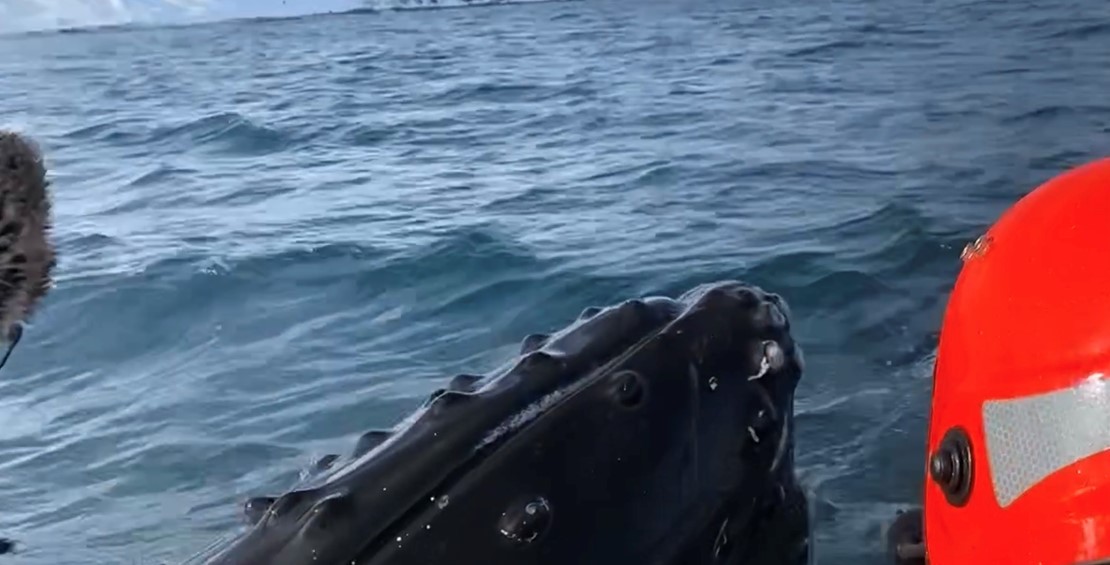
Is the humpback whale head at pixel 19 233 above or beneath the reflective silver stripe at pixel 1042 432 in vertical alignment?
above

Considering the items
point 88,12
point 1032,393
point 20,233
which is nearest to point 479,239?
point 20,233

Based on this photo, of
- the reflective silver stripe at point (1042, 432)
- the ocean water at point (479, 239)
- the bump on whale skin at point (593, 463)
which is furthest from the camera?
the ocean water at point (479, 239)

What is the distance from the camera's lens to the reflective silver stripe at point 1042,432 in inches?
102

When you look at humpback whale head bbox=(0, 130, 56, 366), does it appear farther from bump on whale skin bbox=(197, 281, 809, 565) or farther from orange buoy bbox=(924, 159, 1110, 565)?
orange buoy bbox=(924, 159, 1110, 565)

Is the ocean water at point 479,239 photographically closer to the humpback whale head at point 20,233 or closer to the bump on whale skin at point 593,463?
the humpback whale head at point 20,233

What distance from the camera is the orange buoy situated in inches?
103

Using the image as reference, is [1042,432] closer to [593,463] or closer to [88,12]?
[593,463]

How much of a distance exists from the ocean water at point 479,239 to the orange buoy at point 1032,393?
7.17ft

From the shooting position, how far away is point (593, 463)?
2.94 meters

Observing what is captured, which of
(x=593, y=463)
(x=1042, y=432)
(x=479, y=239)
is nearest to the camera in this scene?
(x=1042, y=432)

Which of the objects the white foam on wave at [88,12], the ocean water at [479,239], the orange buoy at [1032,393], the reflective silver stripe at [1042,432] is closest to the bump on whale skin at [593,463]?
the orange buoy at [1032,393]

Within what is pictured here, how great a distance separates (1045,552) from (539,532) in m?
0.94

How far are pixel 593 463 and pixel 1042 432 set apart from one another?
86 cm

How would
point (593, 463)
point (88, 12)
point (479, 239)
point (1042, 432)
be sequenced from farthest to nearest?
point (88, 12), point (479, 239), point (593, 463), point (1042, 432)
